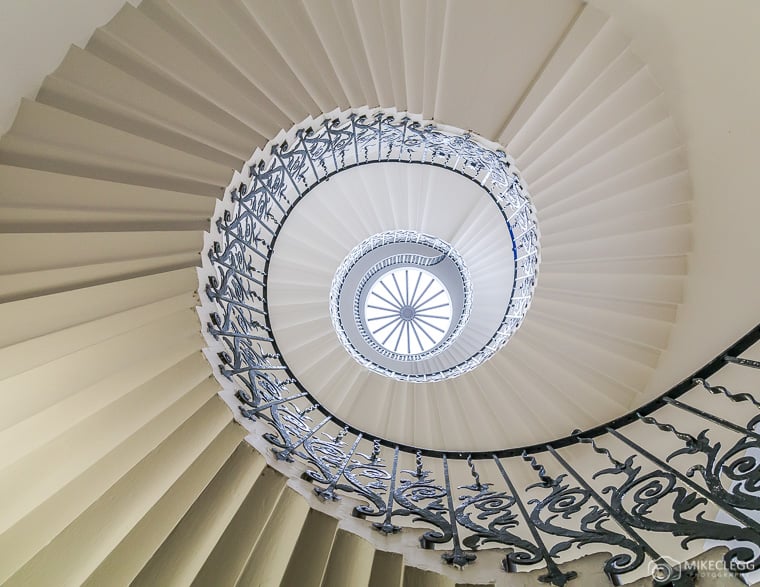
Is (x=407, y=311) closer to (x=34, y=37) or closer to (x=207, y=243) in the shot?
(x=207, y=243)

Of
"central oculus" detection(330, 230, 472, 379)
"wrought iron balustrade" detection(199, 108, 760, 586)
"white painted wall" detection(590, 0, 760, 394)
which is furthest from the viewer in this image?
"central oculus" detection(330, 230, 472, 379)

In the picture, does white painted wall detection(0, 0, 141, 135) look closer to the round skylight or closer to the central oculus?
the central oculus

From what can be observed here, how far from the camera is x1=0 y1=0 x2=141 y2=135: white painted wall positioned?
2926 millimetres

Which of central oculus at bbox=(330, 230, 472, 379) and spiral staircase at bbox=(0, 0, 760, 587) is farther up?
central oculus at bbox=(330, 230, 472, 379)

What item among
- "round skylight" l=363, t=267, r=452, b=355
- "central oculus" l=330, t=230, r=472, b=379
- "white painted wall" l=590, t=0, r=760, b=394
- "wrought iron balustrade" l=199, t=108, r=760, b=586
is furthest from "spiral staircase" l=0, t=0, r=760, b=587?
"round skylight" l=363, t=267, r=452, b=355

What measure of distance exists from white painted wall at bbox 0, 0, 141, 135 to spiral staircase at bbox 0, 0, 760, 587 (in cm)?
10

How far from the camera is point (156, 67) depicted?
11.8 feet

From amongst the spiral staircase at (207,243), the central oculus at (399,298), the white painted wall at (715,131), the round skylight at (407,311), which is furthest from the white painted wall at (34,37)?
the round skylight at (407,311)

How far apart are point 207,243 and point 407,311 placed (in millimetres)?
10321

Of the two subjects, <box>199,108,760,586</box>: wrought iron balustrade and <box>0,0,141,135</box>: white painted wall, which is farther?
<box>0,0,141,135</box>: white painted wall

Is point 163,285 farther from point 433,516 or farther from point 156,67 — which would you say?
point 433,516

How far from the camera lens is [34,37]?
120 inches

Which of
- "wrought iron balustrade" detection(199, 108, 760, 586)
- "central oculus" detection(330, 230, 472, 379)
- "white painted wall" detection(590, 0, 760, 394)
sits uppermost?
"central oculus" detection(330, 230, 472, 379)

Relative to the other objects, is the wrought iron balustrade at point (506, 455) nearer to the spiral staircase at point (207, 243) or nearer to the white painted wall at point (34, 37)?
the spiral staircase at point (207, 243)
